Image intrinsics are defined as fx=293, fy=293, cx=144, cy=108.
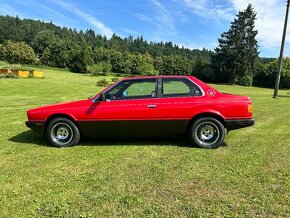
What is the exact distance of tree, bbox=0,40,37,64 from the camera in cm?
8106

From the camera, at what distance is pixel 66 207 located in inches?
Result: 148

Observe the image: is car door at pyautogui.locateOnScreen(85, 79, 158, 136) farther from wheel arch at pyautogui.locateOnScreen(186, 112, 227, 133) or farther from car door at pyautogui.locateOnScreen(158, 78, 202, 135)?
wheel arch at pyautogui.locateOnScreen(186, 112, 227, 133)

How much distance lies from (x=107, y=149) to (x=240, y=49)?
2516 inches

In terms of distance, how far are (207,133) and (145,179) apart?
7.51 ft

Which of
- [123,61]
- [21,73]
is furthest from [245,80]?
[21,73]

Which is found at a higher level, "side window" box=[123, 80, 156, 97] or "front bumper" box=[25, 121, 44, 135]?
"side window" box=[123, 80, 156, 97]

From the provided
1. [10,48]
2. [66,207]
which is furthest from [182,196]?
[10,48]

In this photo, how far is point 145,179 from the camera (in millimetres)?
4609

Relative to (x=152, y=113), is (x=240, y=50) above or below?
above

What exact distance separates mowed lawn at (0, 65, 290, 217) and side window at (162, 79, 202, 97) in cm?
116

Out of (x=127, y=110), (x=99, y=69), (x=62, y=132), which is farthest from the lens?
(x=99, y=69)

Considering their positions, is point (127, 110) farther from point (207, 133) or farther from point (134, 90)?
point (207, 133)

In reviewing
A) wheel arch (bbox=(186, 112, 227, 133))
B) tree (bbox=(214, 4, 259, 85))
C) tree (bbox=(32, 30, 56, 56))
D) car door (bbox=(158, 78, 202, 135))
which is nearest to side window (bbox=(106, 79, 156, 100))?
car door (bbox=(158, 78, 202, 135))

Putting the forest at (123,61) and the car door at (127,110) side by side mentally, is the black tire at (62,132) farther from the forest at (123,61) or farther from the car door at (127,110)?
the forest at (123,61)
